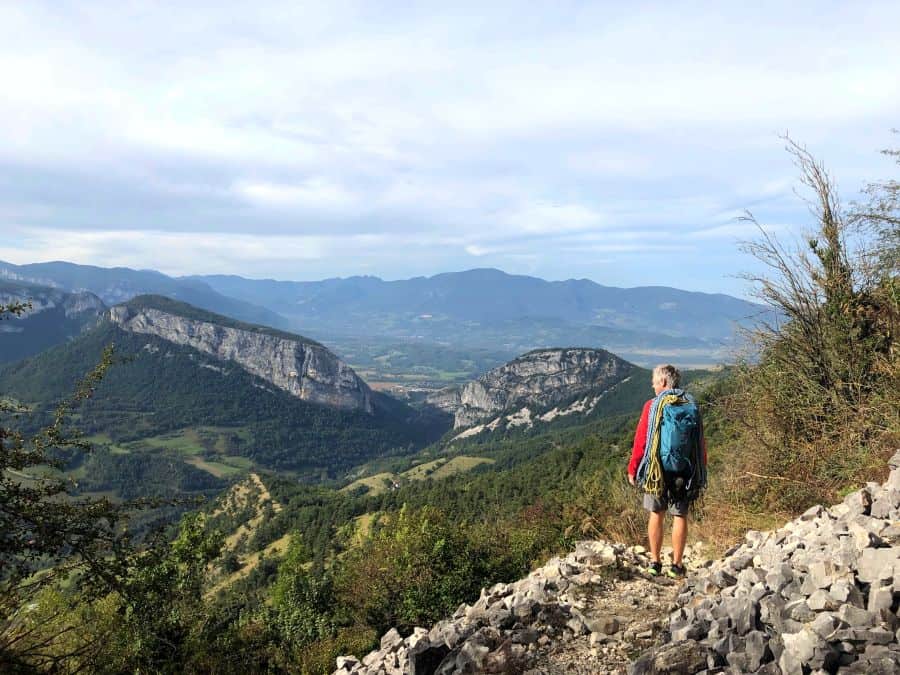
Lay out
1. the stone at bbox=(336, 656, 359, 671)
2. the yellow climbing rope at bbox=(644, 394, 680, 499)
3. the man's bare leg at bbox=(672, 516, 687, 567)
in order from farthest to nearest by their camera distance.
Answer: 1. the stone at bbox=(336, 656, 359, 671)
2. the man's bare leg at bbox=(672, 516, 687, 567)
3. the yellow climbing rope at bbox=(644, 394, 680, 499)

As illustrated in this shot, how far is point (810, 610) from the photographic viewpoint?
175 inches

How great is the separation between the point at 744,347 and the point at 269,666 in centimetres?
1816

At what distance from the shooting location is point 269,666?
57.6ft

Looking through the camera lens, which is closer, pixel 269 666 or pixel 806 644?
pixel 806 644

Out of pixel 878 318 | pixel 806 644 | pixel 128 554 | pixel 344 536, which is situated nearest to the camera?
pixel 806 644

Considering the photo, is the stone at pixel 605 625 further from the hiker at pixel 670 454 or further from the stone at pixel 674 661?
the hiker at pixel 670 454

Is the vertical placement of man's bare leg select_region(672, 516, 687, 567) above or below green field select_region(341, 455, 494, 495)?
above

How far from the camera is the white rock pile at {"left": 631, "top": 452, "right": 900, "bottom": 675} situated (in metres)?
3.93

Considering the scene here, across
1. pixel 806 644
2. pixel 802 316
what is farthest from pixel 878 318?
pixel 806 644

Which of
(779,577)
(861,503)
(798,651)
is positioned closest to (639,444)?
(779,577)

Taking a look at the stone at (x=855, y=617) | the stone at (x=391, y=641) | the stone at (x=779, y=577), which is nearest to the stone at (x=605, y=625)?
the stone at (x=779, y=577)

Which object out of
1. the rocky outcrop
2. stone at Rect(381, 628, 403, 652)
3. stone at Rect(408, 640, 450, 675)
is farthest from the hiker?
stone at Rect(381, 628, 403, 652)

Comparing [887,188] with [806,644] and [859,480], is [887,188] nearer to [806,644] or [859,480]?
[859,480]

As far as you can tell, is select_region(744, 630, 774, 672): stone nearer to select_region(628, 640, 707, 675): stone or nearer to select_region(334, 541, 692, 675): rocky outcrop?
select_region(628, 640, 707, 675): stone
